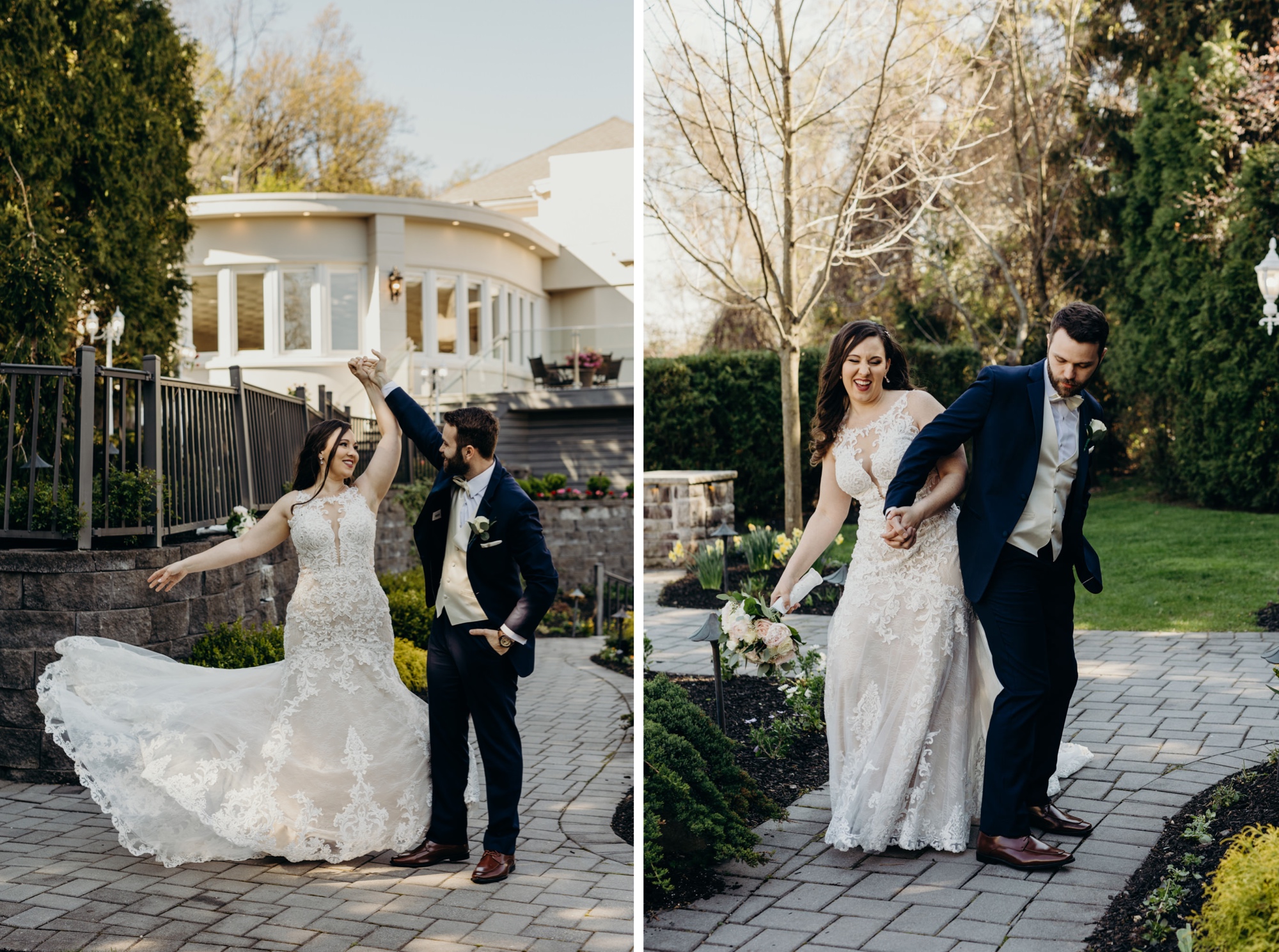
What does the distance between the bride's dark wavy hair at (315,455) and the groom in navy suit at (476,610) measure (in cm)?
35

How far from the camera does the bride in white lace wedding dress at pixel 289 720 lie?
4102 mm

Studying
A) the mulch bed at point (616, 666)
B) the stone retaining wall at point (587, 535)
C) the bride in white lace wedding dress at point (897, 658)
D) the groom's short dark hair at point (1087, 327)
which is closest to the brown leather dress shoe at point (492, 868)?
the bride in white lace wedding dress at point (897, 658)

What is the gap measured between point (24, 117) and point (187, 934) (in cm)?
706

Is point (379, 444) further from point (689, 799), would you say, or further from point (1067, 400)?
point (1067, 400)

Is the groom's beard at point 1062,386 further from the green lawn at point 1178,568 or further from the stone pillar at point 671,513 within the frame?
the stone pillar at point 671,513

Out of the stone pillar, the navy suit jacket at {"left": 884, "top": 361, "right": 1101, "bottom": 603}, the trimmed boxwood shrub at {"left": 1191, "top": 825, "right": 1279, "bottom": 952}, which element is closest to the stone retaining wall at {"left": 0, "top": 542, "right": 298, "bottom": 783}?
the navy suit jacket at {"left": 884, "top": 361, "right": 1101, "bottom": 603}

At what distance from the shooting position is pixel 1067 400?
3.71 metres

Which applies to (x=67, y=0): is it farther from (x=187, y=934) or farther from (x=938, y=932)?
(x=938, y=932)

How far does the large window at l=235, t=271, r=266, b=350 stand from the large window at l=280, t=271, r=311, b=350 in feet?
1.25

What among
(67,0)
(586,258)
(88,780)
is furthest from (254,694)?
(586,258)

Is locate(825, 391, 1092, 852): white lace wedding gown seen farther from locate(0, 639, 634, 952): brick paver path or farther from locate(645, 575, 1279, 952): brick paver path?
locate(0, 639, 634, 952): brick paver path

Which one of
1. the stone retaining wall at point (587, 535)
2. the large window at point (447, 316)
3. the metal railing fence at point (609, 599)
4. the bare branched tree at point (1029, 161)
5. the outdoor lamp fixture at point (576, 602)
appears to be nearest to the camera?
the metal railing fence at point (609, 599)

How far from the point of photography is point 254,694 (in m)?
4.38

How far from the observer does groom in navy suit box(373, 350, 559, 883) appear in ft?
13.2
